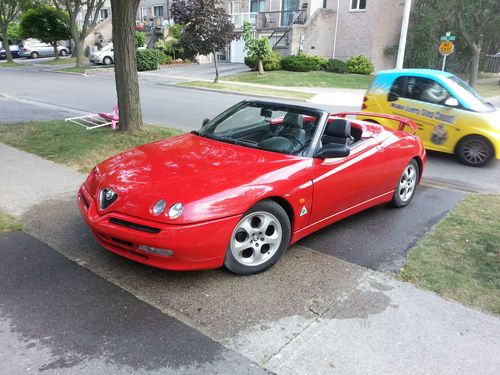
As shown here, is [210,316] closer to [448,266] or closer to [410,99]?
[448,266]

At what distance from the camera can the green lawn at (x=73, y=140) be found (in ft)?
24.6

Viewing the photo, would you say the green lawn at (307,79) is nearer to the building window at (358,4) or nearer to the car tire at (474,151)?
the building window at (358,4)

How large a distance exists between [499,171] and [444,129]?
120cm

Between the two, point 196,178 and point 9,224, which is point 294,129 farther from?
point 9,224

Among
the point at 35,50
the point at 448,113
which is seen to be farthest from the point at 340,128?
the point at 35,50

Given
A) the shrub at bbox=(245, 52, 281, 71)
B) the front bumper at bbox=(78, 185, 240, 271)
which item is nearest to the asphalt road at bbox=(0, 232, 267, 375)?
the front bumper at bbox=(78, 185, 240, 271)

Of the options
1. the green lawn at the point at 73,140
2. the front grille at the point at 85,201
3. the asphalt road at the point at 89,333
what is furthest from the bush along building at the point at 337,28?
the asphalt road at the point at 89,333

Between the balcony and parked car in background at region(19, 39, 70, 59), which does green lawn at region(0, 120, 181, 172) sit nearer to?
the balcony

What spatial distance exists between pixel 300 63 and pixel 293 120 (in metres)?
23.3

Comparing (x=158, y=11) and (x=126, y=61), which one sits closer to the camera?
(x=126, y=61)

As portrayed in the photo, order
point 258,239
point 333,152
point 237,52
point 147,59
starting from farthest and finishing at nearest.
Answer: point 237,52
point 147,59
point 333,152
point 258,239

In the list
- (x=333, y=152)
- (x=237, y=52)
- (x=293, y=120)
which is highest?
(x=237, y=52)

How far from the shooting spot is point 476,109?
8.26 meters

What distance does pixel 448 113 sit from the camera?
8.34m
